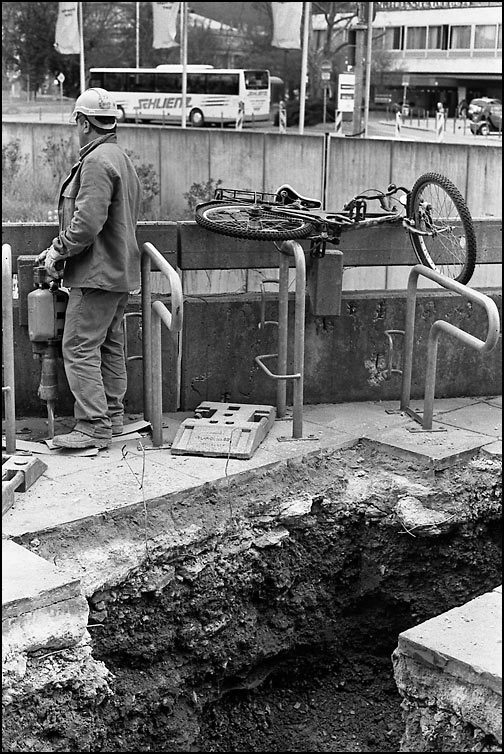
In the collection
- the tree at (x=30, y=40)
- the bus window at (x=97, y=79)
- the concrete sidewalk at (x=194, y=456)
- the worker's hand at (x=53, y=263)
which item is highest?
the tree at (x=30, y=40)

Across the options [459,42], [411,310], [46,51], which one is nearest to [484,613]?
[411,310]

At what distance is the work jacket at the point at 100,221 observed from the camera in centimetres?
577

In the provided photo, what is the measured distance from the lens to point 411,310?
22.4 feet

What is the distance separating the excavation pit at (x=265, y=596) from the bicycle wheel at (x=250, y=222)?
49.7 inches

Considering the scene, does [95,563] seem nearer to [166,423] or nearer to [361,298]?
[166,423]

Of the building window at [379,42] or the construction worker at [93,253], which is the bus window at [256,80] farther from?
the construction worker at [93,253]

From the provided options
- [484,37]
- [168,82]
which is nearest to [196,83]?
[168,82]

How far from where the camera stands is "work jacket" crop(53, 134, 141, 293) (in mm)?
5770

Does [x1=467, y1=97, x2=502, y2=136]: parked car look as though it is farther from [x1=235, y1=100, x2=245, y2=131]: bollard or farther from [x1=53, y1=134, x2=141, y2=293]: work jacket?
[x1=53, y1=134, x2=141, y2=293]: work jacket

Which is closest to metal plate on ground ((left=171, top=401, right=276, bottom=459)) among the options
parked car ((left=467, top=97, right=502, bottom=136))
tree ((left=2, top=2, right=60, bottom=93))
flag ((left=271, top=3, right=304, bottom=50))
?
flag ((left=271, top=3, right=304, bottom=50))

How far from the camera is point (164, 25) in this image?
27.6m

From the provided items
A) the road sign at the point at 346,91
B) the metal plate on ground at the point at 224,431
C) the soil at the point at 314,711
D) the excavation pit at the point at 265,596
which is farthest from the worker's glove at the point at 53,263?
the road sign at the point at 346,91

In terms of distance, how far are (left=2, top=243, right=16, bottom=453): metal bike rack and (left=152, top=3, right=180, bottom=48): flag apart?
72.0 feet

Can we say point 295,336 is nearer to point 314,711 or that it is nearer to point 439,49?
point 314,711
